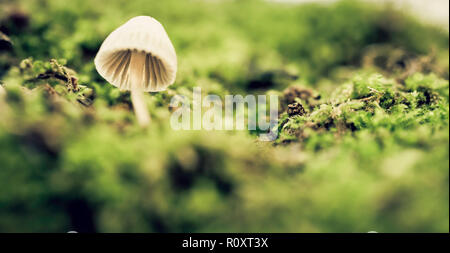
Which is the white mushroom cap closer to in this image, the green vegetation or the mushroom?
the mushroom

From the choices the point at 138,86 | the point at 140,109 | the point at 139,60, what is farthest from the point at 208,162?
the point at 139,60

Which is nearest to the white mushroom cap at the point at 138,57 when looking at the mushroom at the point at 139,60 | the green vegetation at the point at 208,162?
the mushroom at the point at 139,60

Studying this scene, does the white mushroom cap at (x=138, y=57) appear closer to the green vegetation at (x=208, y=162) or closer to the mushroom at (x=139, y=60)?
the mushroom at (x=139, y=60)

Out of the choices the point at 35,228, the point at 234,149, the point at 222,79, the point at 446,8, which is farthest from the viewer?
the point at 446,8

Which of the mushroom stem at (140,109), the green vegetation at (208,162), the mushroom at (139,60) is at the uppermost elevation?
the mushroom at (139,60)

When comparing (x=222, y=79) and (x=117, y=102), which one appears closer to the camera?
(x=117, y=102)
